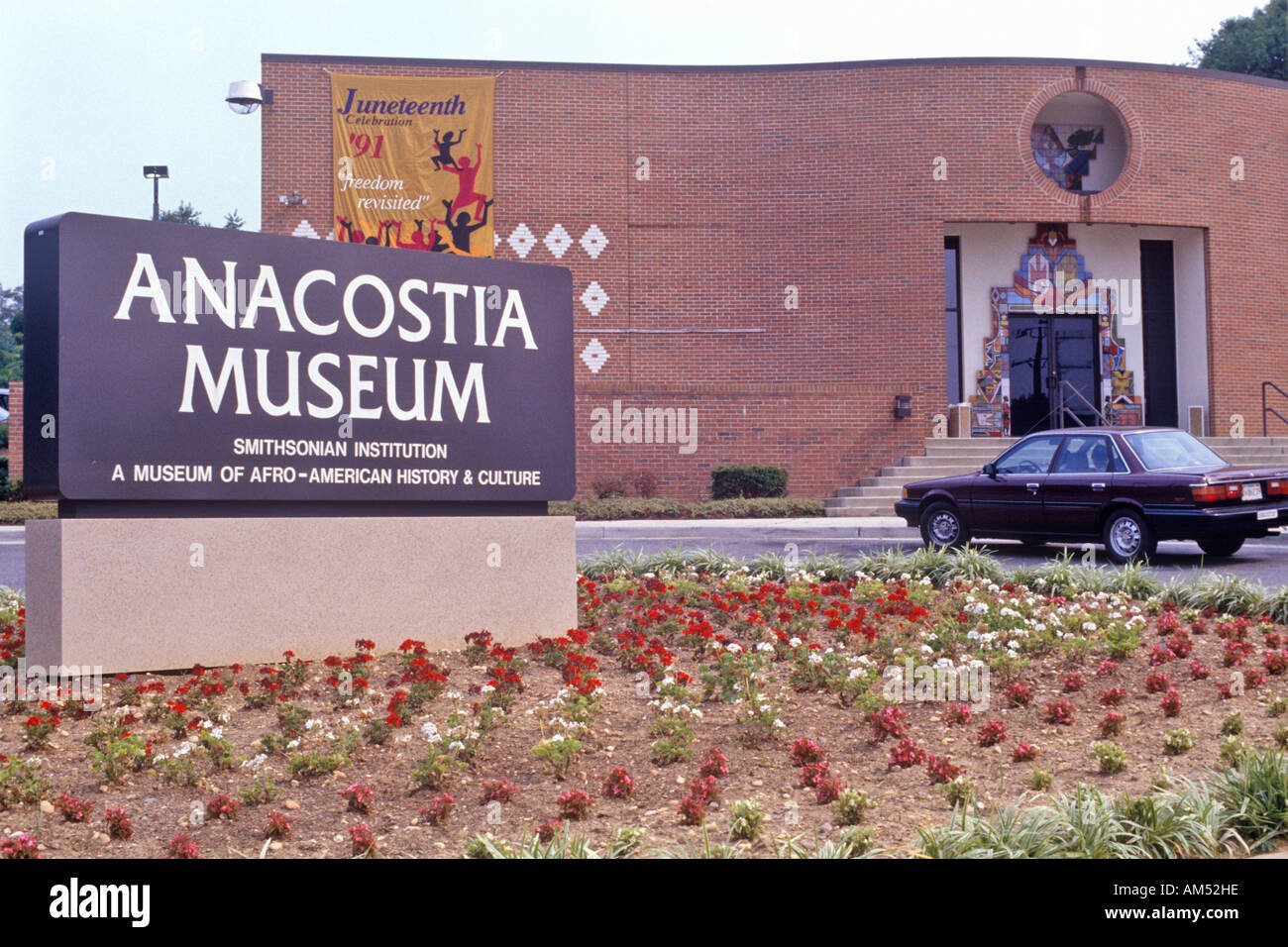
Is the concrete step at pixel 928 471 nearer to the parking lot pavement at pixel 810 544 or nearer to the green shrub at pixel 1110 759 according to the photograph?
the parking lot pavement at pixel 810 544

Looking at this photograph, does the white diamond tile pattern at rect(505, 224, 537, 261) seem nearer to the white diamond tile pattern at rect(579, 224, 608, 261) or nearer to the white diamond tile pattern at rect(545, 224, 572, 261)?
the white diamond tile pattern at rect(545, 224, 572, 261)

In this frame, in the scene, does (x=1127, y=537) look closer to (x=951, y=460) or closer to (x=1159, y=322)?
(x=951, y=460)

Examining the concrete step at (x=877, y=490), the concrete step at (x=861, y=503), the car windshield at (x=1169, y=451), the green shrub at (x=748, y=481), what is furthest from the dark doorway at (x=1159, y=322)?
the car windshield at (x=1169, y=451)

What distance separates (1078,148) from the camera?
1024 inches

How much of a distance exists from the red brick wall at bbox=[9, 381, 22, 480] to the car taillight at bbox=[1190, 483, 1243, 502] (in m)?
20.8

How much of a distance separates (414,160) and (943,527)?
14137mm

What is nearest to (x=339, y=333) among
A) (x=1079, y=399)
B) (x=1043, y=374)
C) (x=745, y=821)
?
(x=745, y=821)

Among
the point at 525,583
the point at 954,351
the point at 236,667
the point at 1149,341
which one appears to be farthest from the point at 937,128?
the point at 236,667

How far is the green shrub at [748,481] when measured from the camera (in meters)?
22.7

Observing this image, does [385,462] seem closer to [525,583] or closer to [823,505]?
[525,583]

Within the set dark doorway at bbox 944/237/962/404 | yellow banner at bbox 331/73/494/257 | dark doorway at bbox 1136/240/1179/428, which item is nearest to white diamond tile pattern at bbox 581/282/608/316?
yellow banner at bbox 331/73/494/257

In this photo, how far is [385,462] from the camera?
7.21m

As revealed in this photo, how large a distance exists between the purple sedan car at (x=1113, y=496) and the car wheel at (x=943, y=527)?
13mm

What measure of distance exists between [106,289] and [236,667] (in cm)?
218
